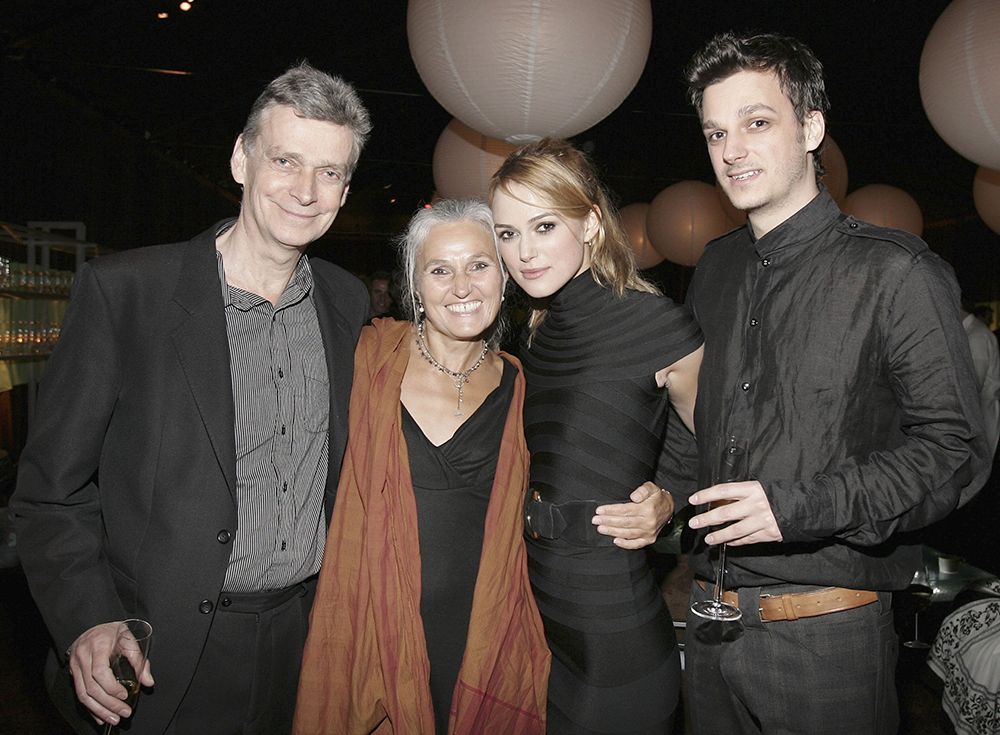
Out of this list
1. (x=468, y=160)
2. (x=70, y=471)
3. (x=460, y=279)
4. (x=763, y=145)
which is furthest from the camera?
(x=468, y=160)

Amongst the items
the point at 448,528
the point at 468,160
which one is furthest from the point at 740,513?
the point at 468,160

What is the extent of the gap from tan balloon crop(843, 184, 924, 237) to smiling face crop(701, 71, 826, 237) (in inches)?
197

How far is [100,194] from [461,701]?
8128 mm

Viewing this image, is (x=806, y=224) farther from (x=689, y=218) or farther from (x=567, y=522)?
(x=689, y=218)

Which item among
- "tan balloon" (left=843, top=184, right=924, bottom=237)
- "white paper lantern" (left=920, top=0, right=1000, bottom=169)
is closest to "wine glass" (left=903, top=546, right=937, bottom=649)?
"white paper lantern" (left=920, top=0, right=1000, bottom=169)

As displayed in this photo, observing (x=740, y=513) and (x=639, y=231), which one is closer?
(x=740, y=513)

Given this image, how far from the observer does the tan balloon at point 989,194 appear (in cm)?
455

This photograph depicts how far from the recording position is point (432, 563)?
185 centimetres

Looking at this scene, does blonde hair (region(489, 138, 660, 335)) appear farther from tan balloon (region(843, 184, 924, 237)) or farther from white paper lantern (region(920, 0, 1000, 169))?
tan balloon (region(843, 184, 924, 237))

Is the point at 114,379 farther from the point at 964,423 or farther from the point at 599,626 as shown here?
the point at 964,423

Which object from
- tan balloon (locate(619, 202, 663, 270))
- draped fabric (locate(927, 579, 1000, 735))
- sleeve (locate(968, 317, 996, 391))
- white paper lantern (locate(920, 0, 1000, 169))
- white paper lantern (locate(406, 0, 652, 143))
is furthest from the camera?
tan balloon (locate(619, 202, 663, 270))

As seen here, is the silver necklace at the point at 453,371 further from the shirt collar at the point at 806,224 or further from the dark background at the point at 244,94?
the dark background at the point at 244,94

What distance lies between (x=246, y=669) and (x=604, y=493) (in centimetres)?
87

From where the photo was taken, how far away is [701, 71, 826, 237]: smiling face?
64.2 inches
